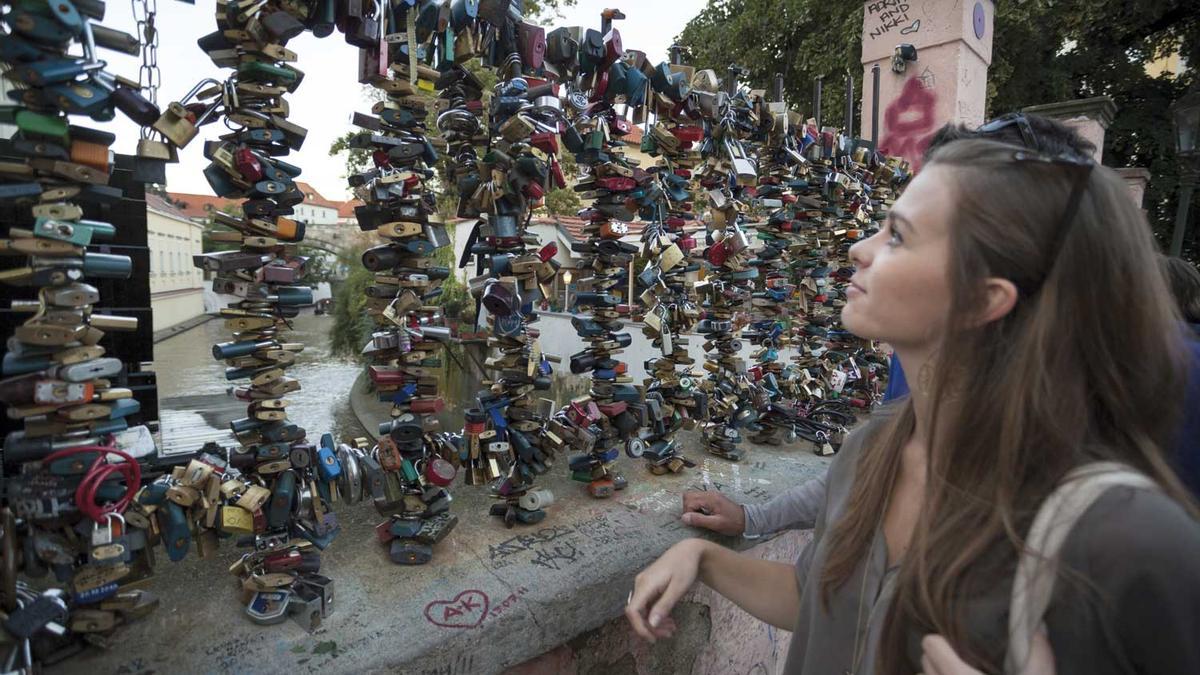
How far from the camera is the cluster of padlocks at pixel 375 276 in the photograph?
1.14 m

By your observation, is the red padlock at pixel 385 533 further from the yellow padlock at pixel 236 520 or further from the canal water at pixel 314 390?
the canal water at pixel 314 390

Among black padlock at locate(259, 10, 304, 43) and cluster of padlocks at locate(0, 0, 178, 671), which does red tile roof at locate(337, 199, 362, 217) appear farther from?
cluster of padlocks at locate(0, 0, 178, 671)

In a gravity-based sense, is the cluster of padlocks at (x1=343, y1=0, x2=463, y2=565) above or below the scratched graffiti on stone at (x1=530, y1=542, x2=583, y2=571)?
above

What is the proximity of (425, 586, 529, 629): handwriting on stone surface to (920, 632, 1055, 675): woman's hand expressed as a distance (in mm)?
941

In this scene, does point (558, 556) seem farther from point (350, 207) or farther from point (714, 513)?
point (350, 207)

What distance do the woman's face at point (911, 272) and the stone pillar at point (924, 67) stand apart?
403 centimetres

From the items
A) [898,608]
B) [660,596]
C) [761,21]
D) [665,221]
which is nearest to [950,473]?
[898,608]

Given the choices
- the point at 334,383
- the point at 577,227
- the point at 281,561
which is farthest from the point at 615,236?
the point at 334,383

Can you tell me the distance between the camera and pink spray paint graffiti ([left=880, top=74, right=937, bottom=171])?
464 centimetres

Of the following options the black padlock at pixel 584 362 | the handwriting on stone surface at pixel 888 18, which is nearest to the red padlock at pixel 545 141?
the black padlock at pixel 584 362

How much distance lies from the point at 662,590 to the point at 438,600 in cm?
59

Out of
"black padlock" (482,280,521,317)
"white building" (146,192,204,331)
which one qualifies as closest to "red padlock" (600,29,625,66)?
"black padlock" (482,280,521,317)

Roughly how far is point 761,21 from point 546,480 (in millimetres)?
10805

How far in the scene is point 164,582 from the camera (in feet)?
4.94
